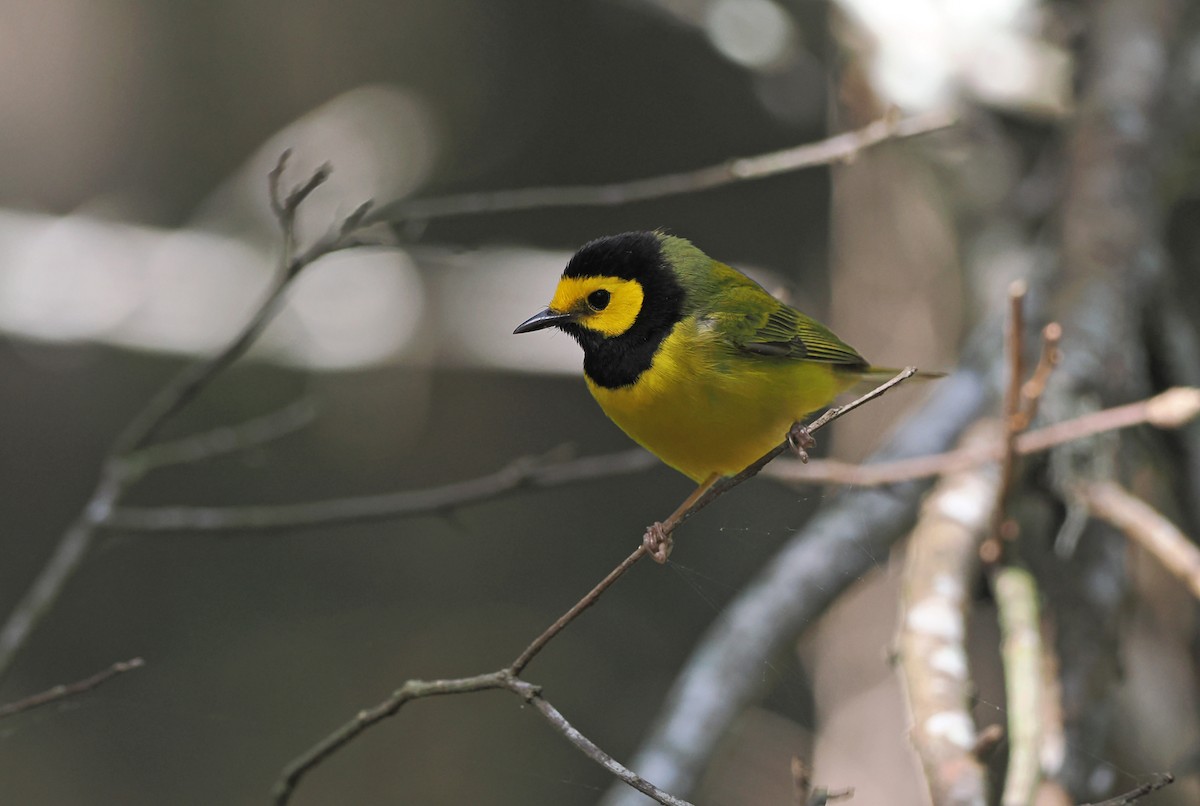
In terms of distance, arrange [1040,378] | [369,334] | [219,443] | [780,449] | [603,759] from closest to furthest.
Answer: [603,759]
[780,449]
[1040,378]
[219,443]
[369,334]

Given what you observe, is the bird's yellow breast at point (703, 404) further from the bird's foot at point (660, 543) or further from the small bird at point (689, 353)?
the bird's foot at point (660, 543)

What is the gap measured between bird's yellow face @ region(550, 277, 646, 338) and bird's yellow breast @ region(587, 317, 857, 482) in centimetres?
12

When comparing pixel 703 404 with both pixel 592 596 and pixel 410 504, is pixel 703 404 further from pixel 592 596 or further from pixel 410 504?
pixel 410 504

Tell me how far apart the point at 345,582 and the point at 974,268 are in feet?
13.5

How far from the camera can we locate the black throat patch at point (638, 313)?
2277mm

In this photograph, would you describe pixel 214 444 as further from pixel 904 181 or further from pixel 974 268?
pixel 904 181

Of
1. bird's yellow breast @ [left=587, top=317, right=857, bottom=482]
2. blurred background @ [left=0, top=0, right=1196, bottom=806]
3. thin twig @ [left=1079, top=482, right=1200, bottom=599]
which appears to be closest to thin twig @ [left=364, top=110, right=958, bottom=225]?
bird's yellow breast @ [left=587, top=317, right=857, bottom=482]

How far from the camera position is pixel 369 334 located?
5570 millimetres

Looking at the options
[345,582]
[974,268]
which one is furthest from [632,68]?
[345,582]

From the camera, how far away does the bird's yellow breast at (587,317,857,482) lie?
212 cm

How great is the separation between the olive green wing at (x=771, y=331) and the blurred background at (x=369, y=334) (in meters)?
2.46

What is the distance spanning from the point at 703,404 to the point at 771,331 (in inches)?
18.7

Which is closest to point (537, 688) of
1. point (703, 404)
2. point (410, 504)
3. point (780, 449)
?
point (780, 449)

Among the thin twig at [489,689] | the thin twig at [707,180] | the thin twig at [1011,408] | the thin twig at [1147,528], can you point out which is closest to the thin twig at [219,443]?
the thin twig at [707,180]
